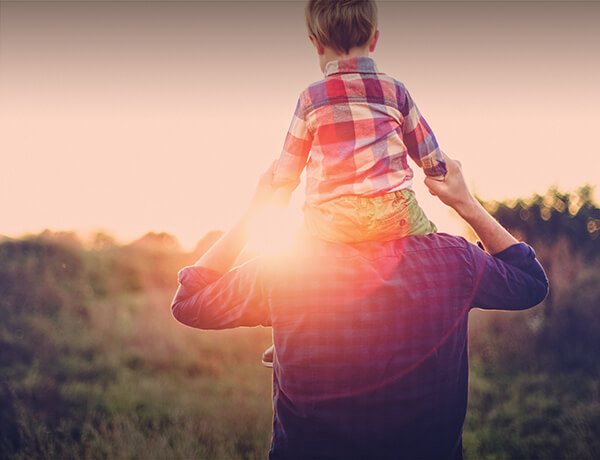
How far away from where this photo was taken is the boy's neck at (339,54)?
3.86ft

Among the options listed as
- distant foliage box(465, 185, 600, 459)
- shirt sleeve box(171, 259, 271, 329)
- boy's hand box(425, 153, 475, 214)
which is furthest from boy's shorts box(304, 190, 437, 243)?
distant foliage box(465, 185, 600, 459)

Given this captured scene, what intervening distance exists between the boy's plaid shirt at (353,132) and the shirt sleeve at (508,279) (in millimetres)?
363

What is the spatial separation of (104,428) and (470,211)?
554 cm

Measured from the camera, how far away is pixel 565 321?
7949 mm

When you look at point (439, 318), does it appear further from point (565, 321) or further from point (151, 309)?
point (151, 309)

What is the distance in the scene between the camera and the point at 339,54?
46.8 inches

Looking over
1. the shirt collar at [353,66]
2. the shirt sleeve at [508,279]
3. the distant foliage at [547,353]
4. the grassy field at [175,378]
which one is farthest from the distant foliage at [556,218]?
the shirt collar at [353,66]

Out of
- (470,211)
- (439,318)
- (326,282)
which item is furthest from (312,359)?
(470,211)

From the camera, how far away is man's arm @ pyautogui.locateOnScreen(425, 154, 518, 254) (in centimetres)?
124

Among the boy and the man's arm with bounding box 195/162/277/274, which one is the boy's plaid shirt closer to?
the boy

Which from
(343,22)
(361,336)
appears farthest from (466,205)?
(343,22)

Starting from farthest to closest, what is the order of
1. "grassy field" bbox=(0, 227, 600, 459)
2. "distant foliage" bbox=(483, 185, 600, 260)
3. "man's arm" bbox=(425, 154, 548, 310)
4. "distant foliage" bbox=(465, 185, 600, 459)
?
"distant foliage" bbox=(483, 185, 600, 260), "distant foliage" bbox=(465, 185, 600, 459), "grassy field" bbox=(0, 227, 600, 459), "man's arm" bbox=(425, 154, 548, 310)

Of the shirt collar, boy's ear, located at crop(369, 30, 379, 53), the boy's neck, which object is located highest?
boy's ear, located at crop(369, 30, 379, 53)

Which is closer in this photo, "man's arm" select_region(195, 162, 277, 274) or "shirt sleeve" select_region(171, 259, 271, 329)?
"shirt sleeve" select_region(171, 259, 271, 329)
